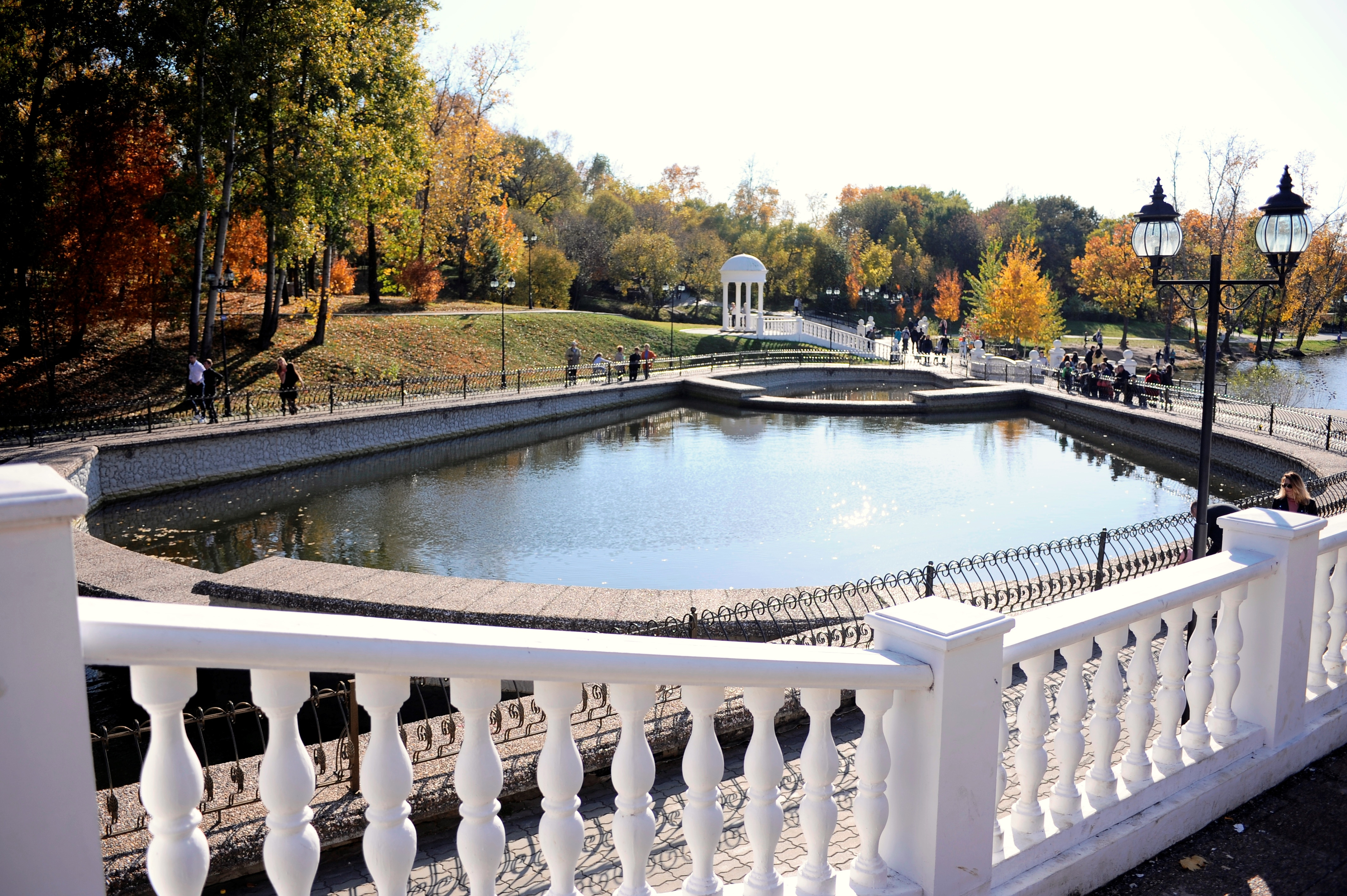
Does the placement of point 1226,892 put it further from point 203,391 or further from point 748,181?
point 748,181

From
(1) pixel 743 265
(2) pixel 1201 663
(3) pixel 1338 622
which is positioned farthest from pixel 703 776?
(1) pixel 743 265

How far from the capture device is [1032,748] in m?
2.81

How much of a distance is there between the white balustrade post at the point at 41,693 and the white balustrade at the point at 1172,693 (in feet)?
9.87

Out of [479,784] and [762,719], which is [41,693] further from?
[762,719]

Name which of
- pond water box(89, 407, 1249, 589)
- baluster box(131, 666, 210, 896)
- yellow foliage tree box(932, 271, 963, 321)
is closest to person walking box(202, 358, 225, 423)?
pond water box(89, 407, 1249, 589)

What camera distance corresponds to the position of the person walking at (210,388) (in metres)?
19.1

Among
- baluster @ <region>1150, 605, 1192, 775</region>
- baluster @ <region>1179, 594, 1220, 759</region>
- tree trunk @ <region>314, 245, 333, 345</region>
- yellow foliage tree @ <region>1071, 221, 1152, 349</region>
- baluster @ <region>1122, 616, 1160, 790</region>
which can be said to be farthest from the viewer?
yellow foliage tree @ <region>1071, 221, 1152, 349</region>

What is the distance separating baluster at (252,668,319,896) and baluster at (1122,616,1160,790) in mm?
2515

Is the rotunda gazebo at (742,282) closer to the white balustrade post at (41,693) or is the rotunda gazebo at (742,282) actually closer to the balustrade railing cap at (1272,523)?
the balustrade railing cap at (1272,523)

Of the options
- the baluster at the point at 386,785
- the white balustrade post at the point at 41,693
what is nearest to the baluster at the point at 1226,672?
the baluster at the point at 386,785

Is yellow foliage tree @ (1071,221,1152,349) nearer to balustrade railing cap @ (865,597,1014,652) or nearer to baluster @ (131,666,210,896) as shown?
balustrade railing cap @ (865,597,1014,652)

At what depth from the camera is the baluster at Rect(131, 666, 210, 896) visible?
162 centimetres

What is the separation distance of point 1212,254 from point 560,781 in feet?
24.2

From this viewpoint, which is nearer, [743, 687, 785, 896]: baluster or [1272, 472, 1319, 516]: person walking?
[743, 687, 785, 896]: baluster
